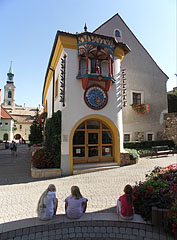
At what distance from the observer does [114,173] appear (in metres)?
8.35

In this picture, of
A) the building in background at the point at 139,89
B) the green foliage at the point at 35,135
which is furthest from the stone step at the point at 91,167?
the green foliage at the point at 35,135

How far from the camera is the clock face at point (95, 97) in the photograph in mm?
9311

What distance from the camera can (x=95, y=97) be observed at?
9.44 meters

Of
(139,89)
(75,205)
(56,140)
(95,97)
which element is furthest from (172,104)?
(75,205)

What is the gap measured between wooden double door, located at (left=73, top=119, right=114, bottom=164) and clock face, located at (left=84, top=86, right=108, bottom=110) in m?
1.12

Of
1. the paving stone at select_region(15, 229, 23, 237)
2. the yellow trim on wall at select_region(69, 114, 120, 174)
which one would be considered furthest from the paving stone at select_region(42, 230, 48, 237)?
the yellow trim on wall at select_region(69, 114, 120, 174)

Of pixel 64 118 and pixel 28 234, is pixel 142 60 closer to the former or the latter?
pixel 64 118

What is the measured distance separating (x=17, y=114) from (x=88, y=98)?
60007 mm

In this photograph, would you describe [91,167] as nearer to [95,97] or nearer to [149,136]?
[95,97]

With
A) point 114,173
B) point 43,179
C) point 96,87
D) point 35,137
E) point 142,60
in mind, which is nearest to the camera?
point 43,179

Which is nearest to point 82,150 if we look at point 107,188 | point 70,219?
point 107,188

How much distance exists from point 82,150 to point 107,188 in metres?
3.77

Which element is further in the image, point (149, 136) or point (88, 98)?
point (149, 136)

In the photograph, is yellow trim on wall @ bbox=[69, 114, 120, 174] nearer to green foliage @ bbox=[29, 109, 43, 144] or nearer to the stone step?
the stone step
